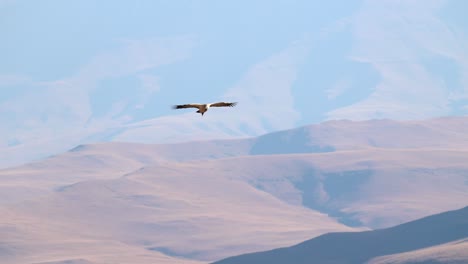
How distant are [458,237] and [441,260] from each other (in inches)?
1144

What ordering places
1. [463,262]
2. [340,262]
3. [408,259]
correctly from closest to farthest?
[463,262] < [408,259] < [340,262]

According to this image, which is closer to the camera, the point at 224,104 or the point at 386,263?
the point at 224,104

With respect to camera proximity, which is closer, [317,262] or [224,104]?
[224,104]

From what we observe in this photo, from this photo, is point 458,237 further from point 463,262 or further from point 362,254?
point 463,262

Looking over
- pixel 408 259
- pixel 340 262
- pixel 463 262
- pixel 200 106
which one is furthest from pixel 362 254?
pixel 200 106

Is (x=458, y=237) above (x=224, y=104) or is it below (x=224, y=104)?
above

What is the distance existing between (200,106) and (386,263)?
14766 centimetres

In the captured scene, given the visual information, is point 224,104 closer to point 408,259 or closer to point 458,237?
point 408,259

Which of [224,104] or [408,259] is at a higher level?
[408,259]

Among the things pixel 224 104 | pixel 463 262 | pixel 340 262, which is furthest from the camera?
pixel 340 262

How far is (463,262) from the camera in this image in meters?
164

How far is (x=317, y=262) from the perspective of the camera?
655ft

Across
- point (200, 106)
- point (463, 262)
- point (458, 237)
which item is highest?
point (458, 237)

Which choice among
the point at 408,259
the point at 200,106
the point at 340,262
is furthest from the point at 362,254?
the point at 200,106
